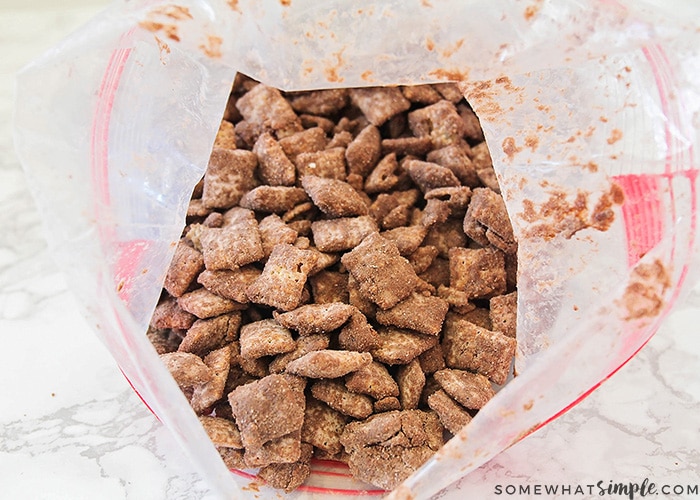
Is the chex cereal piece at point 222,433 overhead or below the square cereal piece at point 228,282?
below

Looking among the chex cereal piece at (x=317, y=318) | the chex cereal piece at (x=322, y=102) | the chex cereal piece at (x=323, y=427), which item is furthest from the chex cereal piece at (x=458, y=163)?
the chex cereal piece at (x=323, y=427)

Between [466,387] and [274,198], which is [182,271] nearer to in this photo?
[274,198]

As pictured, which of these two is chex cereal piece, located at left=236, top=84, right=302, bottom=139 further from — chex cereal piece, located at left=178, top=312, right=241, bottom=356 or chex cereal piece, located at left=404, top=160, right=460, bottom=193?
chex cereal piece, located at left=178, top=312, right=241, bottom=356

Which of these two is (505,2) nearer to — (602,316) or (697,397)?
(602,316)

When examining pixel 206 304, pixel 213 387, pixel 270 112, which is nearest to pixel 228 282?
pixel 206 304

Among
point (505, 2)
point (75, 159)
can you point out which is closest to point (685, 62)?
point (505, 2)

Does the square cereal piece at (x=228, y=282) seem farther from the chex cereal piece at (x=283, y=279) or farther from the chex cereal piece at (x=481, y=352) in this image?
the chex cereal piece at (x=481, y=352)
